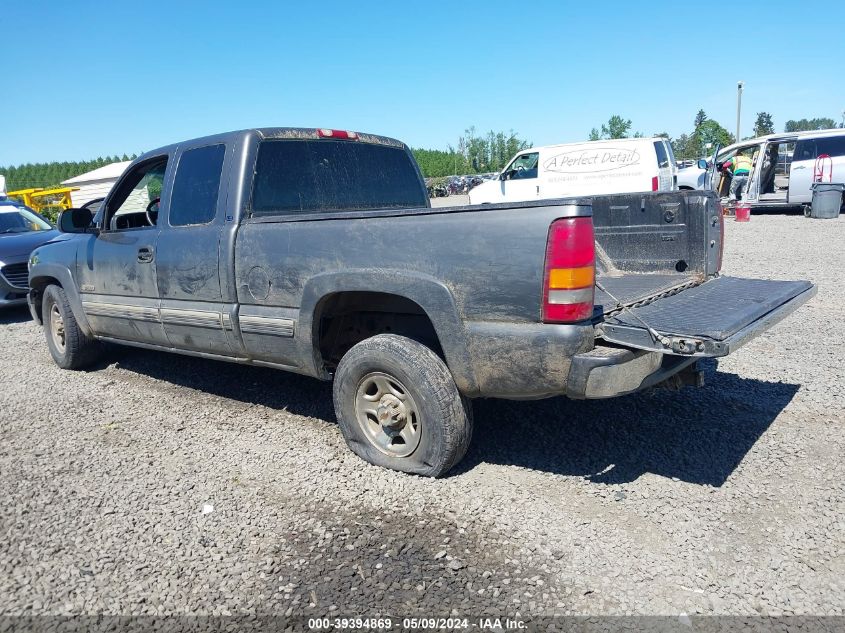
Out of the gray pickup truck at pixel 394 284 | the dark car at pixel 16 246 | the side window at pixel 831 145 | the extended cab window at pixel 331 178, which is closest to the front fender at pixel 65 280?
the gray pickup truck at pixel 394 284

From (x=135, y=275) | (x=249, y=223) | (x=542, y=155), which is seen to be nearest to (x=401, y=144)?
(x=249, y=223)

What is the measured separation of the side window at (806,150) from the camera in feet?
54.3

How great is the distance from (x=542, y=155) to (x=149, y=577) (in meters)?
16.0

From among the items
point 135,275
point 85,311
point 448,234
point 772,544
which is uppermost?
point 448,234

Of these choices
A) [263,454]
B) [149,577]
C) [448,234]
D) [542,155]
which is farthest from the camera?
[542,155]

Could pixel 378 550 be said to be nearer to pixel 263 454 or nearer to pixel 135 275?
pixel 263 454

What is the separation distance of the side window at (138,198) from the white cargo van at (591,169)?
12287 mm

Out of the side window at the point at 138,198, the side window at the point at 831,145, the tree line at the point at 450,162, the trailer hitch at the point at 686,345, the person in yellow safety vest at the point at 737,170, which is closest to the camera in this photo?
the trailer hitch at the point at 686,345

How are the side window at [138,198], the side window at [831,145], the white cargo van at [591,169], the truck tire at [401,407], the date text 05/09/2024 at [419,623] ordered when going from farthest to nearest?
the side window at [831,145]
the white cargo van at [591,169]
the side window at [138,198]
the truck tire at [401,407]
the date text 05/09/2024 at [419,623]

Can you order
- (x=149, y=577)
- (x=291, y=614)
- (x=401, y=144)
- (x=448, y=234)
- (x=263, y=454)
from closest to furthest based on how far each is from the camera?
1. (x=291, y=614)
2. (x=149, y=577)
3. (x=448, y=234)
4. (x=263, y=454)
5. (x=401, y=144)

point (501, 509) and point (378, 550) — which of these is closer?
point (378, 550)

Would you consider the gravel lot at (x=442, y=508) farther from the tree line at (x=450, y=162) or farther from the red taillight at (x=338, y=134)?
the tree line at (x=450, y=162)

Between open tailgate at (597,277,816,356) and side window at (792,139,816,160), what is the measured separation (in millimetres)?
15215

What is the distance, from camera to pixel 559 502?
10.7ft
